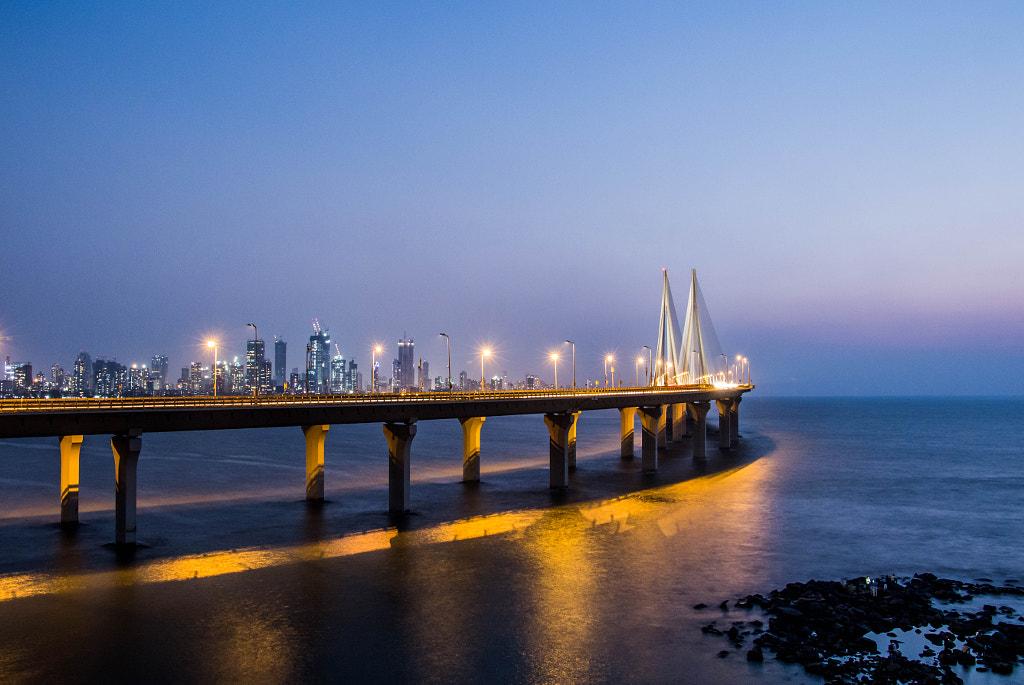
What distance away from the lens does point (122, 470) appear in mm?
38188

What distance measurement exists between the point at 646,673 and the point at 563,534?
21.6m

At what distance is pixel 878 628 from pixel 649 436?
54808mm

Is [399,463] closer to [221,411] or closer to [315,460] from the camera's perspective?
[315,460]

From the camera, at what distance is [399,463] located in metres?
50.8

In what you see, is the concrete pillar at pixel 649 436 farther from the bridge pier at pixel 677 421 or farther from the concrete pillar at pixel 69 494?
the concrete pillar at pixel 69 494

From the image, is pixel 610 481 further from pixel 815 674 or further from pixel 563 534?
pixel 815 674

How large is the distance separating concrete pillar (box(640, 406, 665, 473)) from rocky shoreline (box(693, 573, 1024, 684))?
46.1 m

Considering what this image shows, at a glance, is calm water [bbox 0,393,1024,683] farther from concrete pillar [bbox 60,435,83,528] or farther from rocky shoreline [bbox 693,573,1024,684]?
concrete pillar [bbox 60,435,83,528]

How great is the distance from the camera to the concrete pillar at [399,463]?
50562 millimetres

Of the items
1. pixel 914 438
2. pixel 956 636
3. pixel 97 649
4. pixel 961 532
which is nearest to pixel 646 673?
pixel 956 636

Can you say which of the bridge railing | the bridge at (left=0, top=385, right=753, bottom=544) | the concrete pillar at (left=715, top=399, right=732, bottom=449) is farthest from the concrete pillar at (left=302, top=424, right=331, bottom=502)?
the concrete pillar at (left=715, top=399, right=732, bottom=449)

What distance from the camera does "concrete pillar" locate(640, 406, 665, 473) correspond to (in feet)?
265

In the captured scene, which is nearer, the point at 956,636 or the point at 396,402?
the point at 956,636

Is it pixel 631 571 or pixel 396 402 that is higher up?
pixel 396 402
